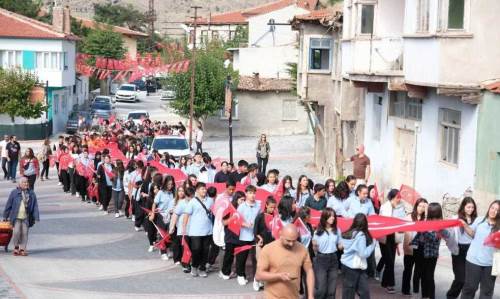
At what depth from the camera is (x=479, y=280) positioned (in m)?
14.6

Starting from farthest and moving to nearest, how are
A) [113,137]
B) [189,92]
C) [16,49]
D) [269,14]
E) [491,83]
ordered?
[269,14]
[16,49]
[189,92]
[113,137]
[491,83]

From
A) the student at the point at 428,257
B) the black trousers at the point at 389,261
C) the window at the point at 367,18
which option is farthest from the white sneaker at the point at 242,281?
the window at the point at 367,18

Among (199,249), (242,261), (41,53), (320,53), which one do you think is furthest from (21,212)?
(41,53)

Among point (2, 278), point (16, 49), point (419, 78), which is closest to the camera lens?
point (2, 278)

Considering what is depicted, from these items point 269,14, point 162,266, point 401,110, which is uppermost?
point 269,14

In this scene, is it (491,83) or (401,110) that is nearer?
(491,83)

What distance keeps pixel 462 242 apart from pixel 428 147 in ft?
39.3

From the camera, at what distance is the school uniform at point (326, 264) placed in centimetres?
1486

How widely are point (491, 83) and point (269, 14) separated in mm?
52668

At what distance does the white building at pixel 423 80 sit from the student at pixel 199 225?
7766mm

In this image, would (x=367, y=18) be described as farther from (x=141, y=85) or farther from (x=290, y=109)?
(x=141, y=85)

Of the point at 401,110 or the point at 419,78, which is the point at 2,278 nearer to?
the point at 419,78

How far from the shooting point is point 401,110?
2988 centimetres

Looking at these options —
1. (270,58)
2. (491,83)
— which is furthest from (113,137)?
(270,58)
